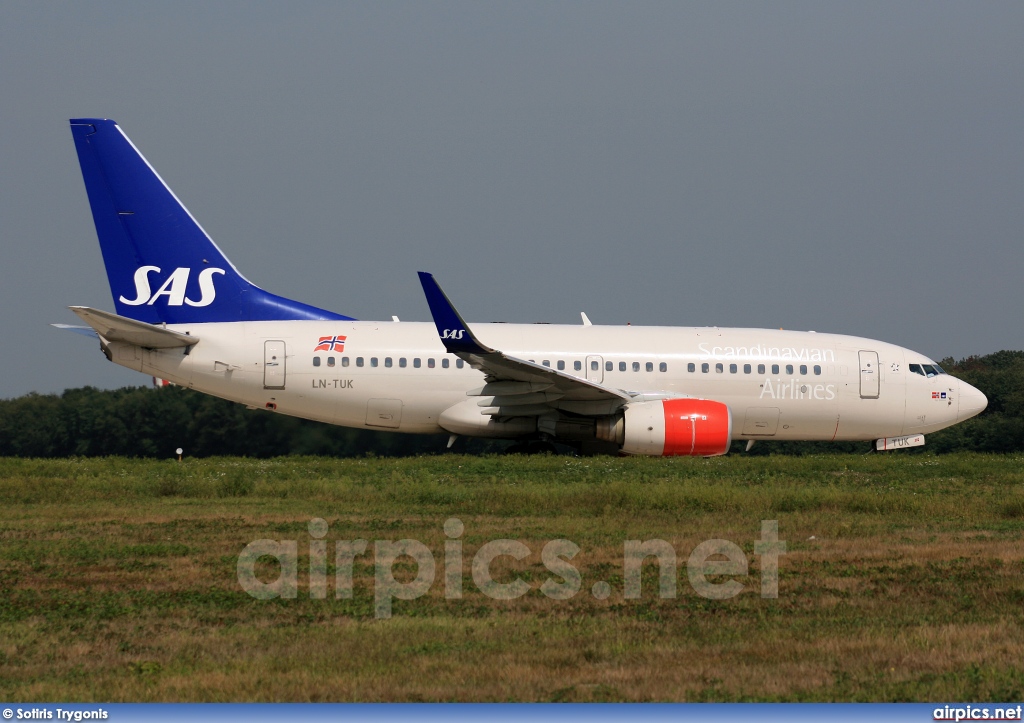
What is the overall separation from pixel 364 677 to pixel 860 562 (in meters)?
5.56

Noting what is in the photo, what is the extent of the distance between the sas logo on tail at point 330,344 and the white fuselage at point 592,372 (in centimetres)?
8

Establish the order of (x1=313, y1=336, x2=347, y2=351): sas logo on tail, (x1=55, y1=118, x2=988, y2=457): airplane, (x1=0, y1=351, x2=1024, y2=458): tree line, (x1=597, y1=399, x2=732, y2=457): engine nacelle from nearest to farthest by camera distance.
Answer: (x1=597, y1=399, x2=732, y2=457): engine nacelle, (x1=55, y1=118, x2=988, y2=457): airplane, (x1=313, y1=336, x2=347, y2=351): sas logo on tail, (x1=0, y1=351, x2=1024, y2=458): tree line

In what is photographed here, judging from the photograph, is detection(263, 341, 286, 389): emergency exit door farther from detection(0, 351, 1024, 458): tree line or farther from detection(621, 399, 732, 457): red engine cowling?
detection(621, 399, 732, 457): red engine cowling

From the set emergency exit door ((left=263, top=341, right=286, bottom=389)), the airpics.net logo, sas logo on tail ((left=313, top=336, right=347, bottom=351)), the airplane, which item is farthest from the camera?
sas logo on tail ((left=313, top=336, right=347, bottom=351))

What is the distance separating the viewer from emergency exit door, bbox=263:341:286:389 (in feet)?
75.5

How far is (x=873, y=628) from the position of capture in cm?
813

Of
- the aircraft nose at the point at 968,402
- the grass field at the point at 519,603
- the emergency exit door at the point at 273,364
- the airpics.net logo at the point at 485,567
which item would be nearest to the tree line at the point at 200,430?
the emergency exit door at the point at 273,364

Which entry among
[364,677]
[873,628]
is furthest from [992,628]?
[364,677]

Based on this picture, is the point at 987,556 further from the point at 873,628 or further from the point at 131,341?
the point at 131,341

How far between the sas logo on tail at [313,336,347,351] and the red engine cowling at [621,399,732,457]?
569 cm

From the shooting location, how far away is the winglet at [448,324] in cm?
2117

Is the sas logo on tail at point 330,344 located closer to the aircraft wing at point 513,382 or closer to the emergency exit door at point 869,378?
the aircraft wing at point 513,382

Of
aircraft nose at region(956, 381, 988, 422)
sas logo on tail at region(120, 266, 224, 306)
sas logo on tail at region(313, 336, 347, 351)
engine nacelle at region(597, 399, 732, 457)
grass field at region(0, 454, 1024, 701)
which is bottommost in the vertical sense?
grass field at region(0, 454, 1024, 701)

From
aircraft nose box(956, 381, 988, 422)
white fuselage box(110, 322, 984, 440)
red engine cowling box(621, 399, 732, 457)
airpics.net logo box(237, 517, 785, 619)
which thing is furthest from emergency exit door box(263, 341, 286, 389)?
aircraft nose box(956, 381, 988, 422)
